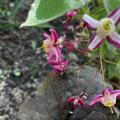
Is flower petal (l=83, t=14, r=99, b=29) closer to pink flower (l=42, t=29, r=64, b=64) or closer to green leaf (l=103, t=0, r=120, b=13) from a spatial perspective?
green leaf (l=103, t=0, r=120, b=13)

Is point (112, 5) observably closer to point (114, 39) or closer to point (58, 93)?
point (114, 39)

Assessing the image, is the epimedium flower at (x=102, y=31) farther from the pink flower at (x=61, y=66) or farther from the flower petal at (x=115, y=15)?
the pink flower at (x=61, y=66)

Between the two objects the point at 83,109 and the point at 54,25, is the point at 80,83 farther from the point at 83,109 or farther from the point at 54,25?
the point at 54,25

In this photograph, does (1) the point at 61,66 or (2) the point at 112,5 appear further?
(1) the point at 61,66

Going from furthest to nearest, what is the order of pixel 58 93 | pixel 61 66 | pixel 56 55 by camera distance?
pixel 58 93 → pixel 61 66 → pixel 56 55

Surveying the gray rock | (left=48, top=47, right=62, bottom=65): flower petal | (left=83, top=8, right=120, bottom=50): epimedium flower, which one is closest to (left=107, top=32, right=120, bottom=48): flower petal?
(left=83, top=8, right=120, bottom=50): epimedium flower

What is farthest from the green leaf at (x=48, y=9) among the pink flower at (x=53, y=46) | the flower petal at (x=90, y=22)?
the pink flower at (x=53, y=46)

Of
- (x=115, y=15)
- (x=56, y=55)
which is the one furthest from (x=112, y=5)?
(x=56, y=55)
